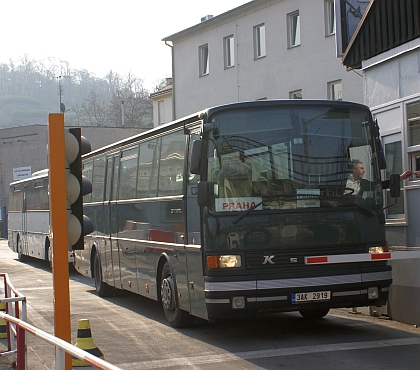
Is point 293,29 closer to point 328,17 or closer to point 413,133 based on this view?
point 328,17

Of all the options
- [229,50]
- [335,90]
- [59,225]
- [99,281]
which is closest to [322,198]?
[59,225]

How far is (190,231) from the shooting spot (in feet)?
35.9

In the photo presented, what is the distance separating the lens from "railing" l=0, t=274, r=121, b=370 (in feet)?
14.4

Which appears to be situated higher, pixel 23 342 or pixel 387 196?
pixel 387 196

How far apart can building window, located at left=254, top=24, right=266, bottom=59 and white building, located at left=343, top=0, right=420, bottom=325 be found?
971 inches

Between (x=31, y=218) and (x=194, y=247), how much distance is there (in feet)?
62.4

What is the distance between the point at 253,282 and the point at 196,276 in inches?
39.3

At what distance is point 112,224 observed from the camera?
15656 mm

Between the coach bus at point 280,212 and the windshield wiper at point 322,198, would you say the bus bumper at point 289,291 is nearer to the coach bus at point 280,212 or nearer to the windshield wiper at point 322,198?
the coach bus at point 280,212

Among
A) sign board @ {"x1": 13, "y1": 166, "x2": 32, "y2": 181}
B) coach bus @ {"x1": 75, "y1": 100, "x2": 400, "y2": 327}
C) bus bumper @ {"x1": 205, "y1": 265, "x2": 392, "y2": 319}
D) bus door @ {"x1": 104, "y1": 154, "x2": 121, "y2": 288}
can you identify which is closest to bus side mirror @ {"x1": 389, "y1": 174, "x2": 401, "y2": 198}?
coach bus @ {"x1": 75, "y1": 100, "x2": 400, "y2": 327}

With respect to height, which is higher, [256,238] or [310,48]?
[310,48]

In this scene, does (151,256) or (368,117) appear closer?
(368,117)

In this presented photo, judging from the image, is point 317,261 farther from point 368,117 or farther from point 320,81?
point 320,81

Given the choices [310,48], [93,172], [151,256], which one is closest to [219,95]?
[310,48]
